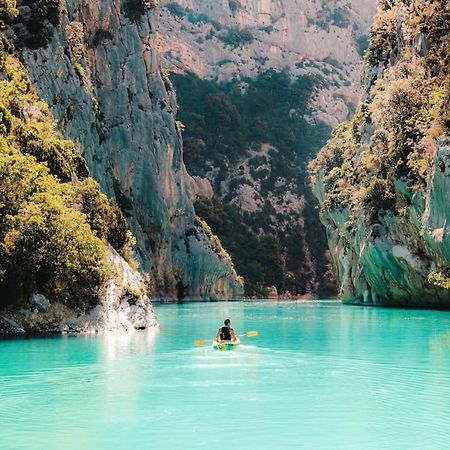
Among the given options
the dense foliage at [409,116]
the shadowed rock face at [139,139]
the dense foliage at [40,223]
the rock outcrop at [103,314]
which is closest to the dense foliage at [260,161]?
the shadowed rock face at [139,139]

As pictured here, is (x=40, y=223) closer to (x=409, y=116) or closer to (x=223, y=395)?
(x=223, y=395)

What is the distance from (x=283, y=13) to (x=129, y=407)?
186691 mm

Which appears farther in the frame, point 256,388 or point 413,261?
point 413,261

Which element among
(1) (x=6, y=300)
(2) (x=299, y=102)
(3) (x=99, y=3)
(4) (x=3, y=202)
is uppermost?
(2) (x=299, y=102)

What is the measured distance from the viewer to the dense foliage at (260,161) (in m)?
153

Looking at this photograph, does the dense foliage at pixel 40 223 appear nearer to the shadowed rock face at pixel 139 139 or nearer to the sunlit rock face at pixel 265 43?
the shadowed rock face at pixel 139 139

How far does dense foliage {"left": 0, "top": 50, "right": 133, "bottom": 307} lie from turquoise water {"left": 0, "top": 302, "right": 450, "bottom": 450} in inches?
122

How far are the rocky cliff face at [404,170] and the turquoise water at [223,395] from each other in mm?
22934

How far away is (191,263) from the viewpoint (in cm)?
11156

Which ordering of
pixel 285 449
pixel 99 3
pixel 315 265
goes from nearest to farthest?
pixel 285 449, pixel 99 3, pixel 315 265

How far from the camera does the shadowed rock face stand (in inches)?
3007

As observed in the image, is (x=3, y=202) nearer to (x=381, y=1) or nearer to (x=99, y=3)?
(x=99, y=3)

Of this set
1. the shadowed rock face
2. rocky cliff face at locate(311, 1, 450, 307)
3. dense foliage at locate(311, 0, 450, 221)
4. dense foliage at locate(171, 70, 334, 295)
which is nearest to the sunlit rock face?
dense foliage at locate(171, 70, 334, 295)

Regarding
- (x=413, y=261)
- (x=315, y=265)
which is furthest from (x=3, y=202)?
(x=315, y=265)
